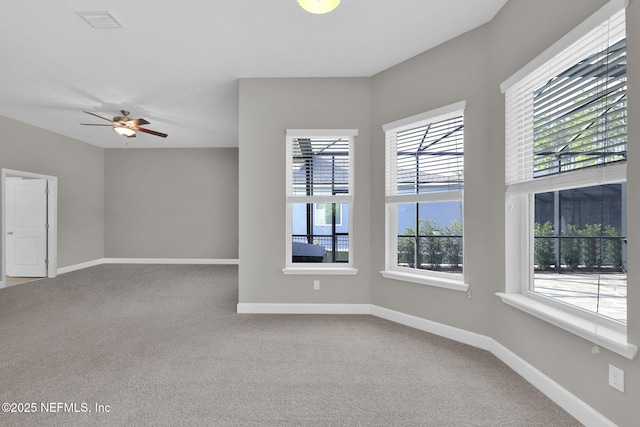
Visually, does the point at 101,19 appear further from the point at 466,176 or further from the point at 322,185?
the point at 466,176

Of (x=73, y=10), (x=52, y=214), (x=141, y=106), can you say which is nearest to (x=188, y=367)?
(x=73, y=10)

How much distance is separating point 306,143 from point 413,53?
Result: 1.52 m

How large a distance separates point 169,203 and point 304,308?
544 centimetres

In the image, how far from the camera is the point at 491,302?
8.54 ft

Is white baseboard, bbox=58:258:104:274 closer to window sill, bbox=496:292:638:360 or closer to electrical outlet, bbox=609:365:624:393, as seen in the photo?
window sill, bbox=496:292:638:360

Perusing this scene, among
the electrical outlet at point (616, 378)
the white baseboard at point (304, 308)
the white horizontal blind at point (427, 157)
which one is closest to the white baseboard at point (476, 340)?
the white baseboard at point (304, 308)

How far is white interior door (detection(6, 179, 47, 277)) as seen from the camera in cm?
574

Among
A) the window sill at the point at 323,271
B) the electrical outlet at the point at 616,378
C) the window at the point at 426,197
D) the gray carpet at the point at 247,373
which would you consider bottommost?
the gray carpet at the point at 247,373

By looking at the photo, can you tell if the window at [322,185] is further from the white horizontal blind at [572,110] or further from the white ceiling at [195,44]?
the white horizontal blind at [572,110]

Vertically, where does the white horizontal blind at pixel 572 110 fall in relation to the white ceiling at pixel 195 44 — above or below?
below

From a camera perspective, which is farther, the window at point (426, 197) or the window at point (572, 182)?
the window at point (426, 197)

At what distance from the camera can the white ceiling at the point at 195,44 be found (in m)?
2.46

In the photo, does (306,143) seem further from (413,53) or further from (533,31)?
(533,31)

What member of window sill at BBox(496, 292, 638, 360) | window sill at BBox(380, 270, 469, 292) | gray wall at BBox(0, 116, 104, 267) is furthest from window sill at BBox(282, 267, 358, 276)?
gray wall at BBox(0, 116, 104, 267)
